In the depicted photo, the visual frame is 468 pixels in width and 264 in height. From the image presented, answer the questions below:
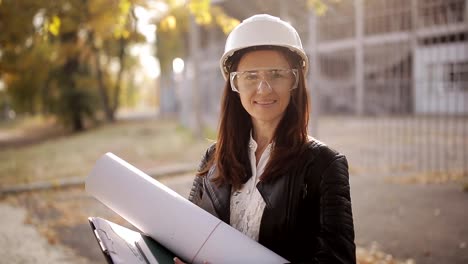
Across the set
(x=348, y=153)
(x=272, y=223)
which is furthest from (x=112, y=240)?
(x=348, y=153)

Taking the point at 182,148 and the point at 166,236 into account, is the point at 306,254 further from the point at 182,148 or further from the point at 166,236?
the point at 182,148

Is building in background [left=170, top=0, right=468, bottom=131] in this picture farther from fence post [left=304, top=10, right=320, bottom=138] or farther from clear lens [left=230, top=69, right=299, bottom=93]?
clear lens [left=230, top=69, right=299, bottom=93]

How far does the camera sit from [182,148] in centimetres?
1287

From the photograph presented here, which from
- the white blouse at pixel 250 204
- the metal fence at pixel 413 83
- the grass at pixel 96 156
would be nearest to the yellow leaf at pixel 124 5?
the white blouse at pixel 250 204

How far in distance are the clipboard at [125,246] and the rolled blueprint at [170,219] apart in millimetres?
35

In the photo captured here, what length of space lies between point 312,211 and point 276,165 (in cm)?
23

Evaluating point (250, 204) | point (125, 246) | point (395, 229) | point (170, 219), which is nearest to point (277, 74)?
point (250, 204)

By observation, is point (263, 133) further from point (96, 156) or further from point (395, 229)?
point (96, 156)

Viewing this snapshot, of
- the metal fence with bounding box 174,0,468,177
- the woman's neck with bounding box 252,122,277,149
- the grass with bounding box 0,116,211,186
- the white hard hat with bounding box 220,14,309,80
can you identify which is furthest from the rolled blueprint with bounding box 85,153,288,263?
the grass with bounding box 0,116,211,186

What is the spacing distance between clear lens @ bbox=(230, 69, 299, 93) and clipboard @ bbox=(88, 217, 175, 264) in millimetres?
759

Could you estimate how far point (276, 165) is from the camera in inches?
70.4

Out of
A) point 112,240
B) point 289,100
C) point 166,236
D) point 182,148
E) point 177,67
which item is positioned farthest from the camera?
point 177,67

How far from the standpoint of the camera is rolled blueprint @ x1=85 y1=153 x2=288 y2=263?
1634 mm

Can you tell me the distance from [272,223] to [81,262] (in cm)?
312
